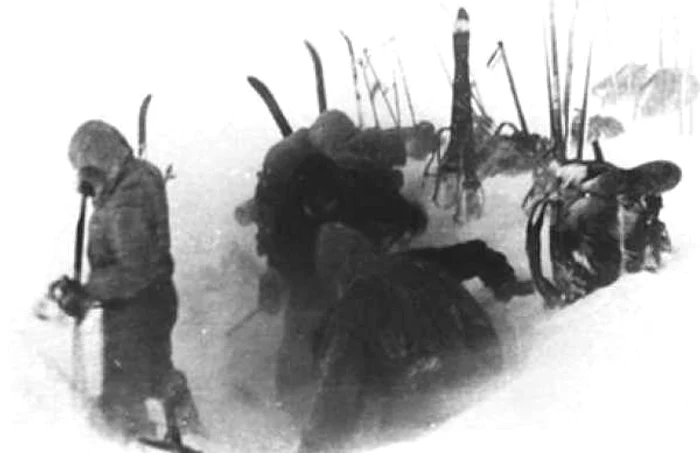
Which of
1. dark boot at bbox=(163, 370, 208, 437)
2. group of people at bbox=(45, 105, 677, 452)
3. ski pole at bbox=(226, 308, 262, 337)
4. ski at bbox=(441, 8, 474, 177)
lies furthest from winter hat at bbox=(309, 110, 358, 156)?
dark boot at bbox=(163, 370, 208, 437)

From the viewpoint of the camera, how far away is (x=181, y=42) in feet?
6.10

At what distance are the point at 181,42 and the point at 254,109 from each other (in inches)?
6.0

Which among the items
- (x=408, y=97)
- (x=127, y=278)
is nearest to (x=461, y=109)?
(x=408, y=97)

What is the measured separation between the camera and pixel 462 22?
6.07 ft

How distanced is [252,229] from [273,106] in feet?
0.61

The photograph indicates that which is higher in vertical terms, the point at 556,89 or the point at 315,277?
the point at 556,89

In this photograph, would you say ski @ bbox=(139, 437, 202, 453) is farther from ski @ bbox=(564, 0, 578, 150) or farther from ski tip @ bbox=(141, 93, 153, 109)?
ski @ bbox=(564, 0, 578, 150)

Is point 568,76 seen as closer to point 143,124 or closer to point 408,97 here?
point 408,97

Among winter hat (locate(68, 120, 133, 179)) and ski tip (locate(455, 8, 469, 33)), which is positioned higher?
ski tip (locate(455, 8, 469, 33))

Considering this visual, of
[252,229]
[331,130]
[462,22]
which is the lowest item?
[252,229]

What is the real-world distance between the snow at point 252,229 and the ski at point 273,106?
11 mm

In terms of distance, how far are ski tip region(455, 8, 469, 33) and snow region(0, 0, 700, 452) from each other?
1 centimetres

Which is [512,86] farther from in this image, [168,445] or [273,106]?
[168,445]

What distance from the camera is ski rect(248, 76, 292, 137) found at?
5.98 feet
